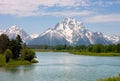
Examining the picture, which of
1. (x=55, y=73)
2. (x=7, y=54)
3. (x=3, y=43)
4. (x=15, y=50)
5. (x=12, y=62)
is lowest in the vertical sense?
(x=55, y=73)

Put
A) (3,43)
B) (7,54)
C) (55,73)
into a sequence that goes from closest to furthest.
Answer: (55,73)
(7,54)
(3,43)

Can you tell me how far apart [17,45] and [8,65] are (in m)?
20.3

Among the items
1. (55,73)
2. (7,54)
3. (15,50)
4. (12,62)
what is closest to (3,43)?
(15,50)

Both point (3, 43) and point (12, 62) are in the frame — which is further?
point (3, 43)

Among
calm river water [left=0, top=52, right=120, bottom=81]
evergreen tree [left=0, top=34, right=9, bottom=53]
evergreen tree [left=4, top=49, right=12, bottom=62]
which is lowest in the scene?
calm river water [left=0, top=52, right=120, bottom=81]

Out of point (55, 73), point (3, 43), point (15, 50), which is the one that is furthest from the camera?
point (3, 43)

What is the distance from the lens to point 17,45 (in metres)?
145

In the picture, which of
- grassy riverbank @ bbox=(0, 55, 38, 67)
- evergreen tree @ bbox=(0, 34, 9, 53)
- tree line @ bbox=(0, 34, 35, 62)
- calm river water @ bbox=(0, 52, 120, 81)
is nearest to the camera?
calm river water @ bbox=(0, 52, 120, 81)

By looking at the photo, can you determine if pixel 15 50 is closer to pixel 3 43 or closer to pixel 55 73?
pixel 3 43

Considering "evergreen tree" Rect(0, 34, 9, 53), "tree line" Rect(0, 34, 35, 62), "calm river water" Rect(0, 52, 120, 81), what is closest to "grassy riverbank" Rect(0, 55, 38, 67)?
"tree line" Rect(0, 34, 35, 62)

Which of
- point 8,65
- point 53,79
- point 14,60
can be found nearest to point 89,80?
point 53,79

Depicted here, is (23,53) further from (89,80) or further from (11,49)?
(89,80)

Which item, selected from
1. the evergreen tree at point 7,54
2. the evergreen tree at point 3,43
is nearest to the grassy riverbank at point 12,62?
the evergreen tree at point 7,54

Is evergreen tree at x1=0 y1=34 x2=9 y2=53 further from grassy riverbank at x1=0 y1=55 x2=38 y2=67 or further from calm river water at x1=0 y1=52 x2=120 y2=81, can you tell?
calm river water at x1=0 y1=52 x2=120 y2=81
